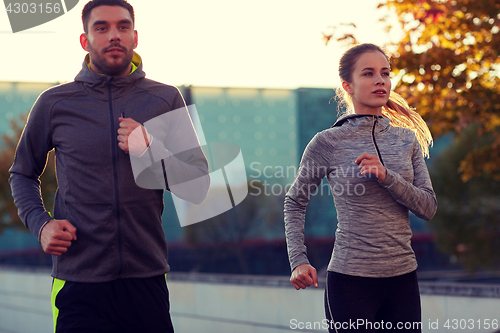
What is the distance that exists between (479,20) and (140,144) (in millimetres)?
4367

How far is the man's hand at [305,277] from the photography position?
2527 mm

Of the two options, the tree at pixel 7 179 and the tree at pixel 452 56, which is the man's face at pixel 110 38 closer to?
the tree at pixel 452 56

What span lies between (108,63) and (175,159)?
1.59 ft

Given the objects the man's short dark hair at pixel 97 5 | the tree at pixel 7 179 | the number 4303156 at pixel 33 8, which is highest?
the number 4303156 at pixel 33 8

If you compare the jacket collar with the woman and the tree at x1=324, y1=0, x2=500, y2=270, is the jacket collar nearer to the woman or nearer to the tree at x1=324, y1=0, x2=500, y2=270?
the woman

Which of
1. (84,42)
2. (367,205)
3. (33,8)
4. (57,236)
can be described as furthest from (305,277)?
(33,8)

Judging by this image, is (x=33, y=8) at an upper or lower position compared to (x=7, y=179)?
upper

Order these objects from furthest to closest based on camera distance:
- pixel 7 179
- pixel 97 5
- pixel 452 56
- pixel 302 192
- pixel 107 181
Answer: pixel 7 179 < pixel 452 56 < pixel 302 192 < pixel 97 5 < pixel 107 181

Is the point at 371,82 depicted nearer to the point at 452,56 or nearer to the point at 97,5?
the point at 97,5

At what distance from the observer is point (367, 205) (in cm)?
256

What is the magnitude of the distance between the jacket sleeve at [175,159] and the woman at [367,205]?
52 centimetres

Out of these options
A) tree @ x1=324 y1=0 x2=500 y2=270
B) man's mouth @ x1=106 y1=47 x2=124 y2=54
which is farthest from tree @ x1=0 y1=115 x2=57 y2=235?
man's mouth @ x1=106 y1=47 x2=124 y2=54

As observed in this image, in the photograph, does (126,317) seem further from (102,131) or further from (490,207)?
(490,207)

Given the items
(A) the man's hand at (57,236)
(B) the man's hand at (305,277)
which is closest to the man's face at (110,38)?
(A) the man's hand at (57,236)
